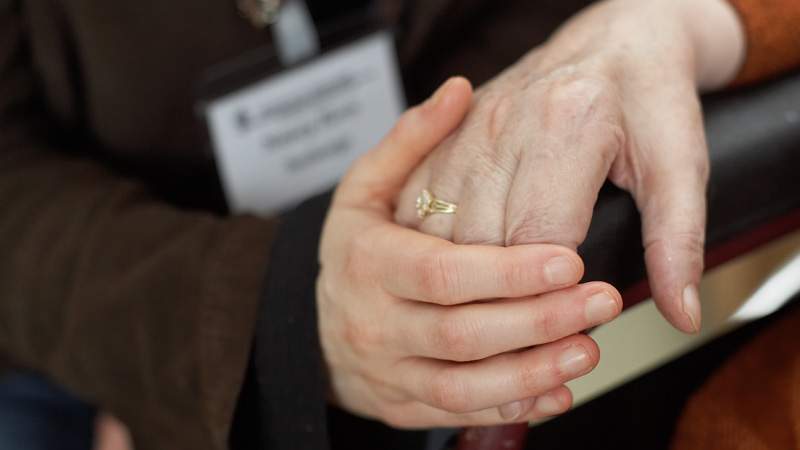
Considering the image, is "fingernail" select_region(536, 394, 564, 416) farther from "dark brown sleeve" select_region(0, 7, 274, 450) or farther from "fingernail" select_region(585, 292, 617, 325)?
"dark brown sleeve" select_region(0, 7, 274, 450)

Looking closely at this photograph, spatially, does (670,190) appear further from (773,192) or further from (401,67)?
(401,67)

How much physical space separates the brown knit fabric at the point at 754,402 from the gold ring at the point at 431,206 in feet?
0.71

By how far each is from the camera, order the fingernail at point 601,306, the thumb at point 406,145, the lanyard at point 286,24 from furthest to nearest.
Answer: the lanyard at point 286,24 < the thumb at point 406,145 < the fingernail at point 601,306

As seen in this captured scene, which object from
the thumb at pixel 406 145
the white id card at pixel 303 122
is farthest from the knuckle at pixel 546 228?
the white id card at pixel 303 122

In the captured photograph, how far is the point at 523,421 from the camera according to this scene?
44 centimetres

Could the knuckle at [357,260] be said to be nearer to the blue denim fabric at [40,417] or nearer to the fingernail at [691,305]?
the fingernail at [691,305]

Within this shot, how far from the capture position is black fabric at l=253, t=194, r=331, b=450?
1.67 ft

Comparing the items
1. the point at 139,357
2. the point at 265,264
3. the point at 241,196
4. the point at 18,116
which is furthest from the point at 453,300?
the point at 18,116

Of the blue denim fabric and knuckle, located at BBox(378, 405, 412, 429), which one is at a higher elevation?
knuckle, located at BBox(378, 405, 412, 429)

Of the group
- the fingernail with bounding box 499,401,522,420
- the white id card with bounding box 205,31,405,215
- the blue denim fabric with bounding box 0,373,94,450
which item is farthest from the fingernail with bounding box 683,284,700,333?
the blue denim fabric with bounding box 0,373,94,450

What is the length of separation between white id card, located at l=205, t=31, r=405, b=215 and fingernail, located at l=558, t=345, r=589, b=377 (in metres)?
0.48

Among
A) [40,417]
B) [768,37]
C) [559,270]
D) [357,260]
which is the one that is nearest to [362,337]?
[357,260]

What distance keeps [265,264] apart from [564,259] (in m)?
0.24

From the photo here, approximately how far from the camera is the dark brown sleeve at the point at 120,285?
1.77 ft
